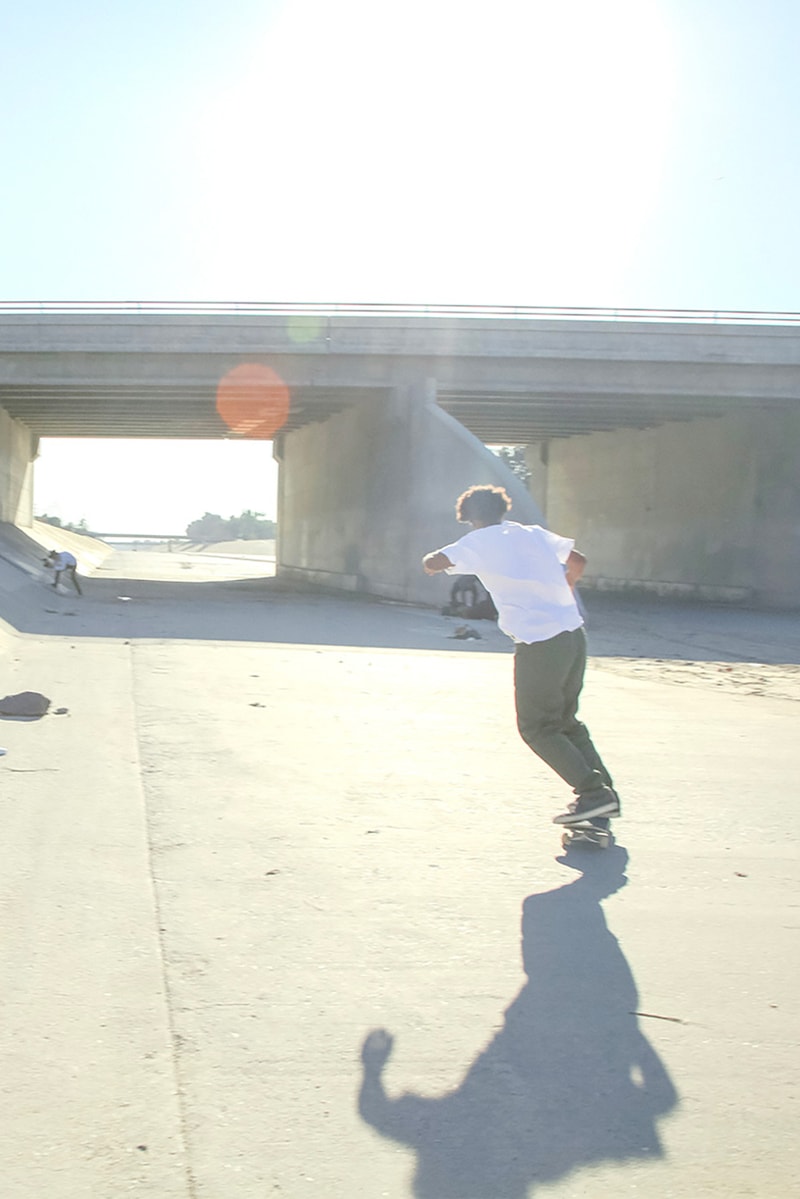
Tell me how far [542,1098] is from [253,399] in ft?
98.1

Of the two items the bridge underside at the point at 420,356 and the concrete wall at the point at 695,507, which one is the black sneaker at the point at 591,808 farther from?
the concrete wall at the point at 695,507

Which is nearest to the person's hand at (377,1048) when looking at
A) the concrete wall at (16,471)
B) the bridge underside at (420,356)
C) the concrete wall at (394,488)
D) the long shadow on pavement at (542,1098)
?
the long shadow on pavement at (542,1098)

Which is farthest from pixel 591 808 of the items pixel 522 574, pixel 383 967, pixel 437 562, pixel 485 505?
pixel 383 967

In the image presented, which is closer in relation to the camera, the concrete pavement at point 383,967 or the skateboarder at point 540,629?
the concrete pavement at point 383,967

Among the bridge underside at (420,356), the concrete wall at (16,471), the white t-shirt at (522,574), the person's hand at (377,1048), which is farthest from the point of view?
the concrete wall at (16,471)

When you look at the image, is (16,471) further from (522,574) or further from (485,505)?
(522,574)

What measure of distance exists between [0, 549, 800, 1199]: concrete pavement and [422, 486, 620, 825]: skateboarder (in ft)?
1.19

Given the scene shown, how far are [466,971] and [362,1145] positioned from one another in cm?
118

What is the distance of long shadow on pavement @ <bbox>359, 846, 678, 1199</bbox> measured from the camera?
274cm

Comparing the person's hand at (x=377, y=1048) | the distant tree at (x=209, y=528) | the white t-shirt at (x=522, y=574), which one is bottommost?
the distant tree at (x=209, y=528)

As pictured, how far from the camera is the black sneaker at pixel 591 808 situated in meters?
5.59

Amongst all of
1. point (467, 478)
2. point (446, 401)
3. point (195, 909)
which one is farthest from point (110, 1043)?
point (446, 401)

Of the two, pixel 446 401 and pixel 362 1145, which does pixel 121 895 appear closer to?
pixel 362 1145

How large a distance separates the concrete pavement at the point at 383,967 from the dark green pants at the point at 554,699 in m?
0.40
